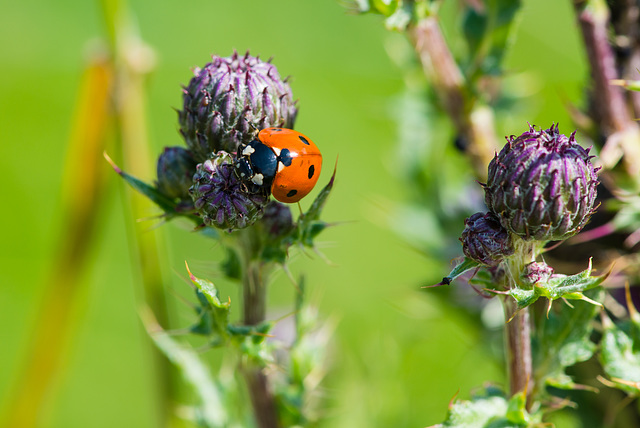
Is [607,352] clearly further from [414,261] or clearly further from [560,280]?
[414,261]

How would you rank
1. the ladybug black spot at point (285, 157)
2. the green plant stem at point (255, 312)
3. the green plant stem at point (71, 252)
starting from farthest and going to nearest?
the green plant stem at point (71, 252)
the green plant stem at point (255, 312)
the ladybug black spot at point (285, 157)

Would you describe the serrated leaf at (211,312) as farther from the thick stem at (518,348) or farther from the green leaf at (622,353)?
the green leaf at (622,353)

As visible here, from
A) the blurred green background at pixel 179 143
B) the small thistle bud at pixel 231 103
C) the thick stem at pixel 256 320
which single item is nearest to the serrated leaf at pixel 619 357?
the thick stem at pixel 256 320

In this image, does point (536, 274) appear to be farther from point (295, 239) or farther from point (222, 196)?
point (222, 196)

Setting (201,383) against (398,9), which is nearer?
(398,9)

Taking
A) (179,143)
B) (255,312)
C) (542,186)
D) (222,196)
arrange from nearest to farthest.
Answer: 1. (542,186)
2. (222,196)
3. (255,312)
4. (179,143)

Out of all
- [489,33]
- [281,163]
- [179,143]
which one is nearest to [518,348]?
[281,163]

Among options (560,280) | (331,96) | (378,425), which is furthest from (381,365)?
(331,96)
